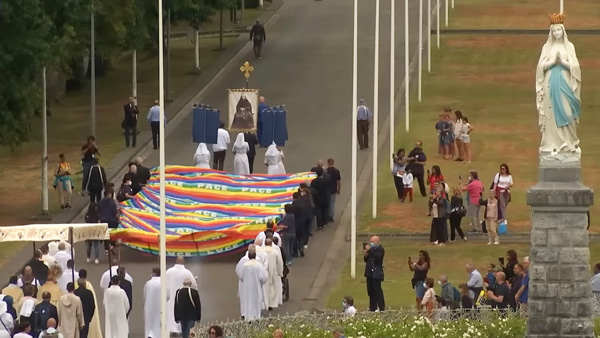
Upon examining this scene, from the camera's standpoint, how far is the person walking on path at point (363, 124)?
5828 centimetres

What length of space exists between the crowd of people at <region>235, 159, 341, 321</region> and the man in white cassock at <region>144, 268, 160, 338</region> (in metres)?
1.73

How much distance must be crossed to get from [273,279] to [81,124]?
2386cm

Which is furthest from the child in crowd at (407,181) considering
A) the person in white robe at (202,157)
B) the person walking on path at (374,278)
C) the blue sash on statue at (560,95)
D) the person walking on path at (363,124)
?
the blue sash on statue at (560,95)

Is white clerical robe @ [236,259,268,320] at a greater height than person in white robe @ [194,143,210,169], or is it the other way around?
person in white robe @ [194,143,210,169]

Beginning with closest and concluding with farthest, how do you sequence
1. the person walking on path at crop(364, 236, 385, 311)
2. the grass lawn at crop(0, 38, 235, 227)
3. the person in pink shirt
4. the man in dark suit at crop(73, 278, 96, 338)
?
1. the man in dark suit at crop(73, 278, 96, 338)
2. the person walking on path at crop(364, 236, 385, 311)
3. the person in pink shirt
4. the grass lawn at crop(0, 38, 235, 227)

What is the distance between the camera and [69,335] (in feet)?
123

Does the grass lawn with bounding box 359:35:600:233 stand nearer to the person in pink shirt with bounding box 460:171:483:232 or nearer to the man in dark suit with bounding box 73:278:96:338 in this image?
the person in pink shirt with bounding box 460:171:483:232

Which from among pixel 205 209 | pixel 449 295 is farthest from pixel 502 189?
pixel 449 295

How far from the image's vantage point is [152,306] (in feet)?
128

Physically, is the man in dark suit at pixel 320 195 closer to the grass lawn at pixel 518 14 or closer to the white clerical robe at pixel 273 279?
the white clerical robe at pixel 273 279

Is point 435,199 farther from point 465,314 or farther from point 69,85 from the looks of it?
point 69,85

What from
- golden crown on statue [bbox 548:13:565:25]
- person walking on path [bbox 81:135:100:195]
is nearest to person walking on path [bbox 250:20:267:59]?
person walking on path [bbox 81:135:100:195]

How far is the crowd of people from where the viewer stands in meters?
41.1

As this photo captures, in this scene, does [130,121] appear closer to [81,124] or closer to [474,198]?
[81,124]
